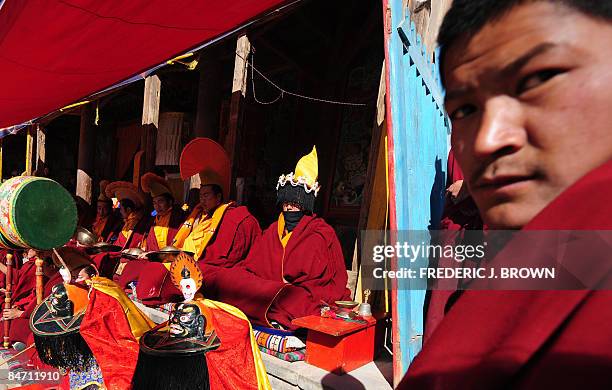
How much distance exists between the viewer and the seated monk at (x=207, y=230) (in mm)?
4211

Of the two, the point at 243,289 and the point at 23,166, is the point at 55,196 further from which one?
the point at 23,166

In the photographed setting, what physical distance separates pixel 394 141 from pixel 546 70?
5.09 ft

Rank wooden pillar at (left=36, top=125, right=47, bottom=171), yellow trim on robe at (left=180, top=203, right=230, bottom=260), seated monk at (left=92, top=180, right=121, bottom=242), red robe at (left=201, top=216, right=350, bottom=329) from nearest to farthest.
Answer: red robe at (left=201, top=216, right=350, bottom=329) → yellow trim on robe at (left=180, top=203, right=230, bottom=260) → seated monk at (left=92, top=180, right=121, bottom=242) → wooden pillar at (left=36, top=125, right=47, bottom=171)

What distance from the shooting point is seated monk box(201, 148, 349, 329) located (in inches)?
128

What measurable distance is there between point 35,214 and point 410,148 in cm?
260

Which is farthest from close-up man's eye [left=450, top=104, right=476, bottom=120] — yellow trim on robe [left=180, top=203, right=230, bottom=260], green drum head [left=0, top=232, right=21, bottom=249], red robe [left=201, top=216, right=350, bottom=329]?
yellow trim on robe [left=180, top=203, right=230, bottom=260]

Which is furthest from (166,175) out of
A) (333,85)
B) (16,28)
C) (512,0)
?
(512,0)

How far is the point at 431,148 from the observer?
2.70 m

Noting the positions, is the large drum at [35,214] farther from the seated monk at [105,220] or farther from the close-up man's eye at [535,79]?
the seated monk at [105,220]

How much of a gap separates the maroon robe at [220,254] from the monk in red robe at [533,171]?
13.2 ft

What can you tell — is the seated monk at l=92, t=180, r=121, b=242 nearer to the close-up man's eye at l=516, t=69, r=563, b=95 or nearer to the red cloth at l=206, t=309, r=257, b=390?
the red cloth at l=206, t=309, r=257, b=390

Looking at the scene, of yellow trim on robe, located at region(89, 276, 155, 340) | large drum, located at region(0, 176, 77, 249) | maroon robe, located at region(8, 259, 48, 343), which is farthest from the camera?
maroon robe, located at region(8, 259, 48, 343)

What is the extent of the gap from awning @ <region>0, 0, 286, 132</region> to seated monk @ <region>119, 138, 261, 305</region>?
122 cm

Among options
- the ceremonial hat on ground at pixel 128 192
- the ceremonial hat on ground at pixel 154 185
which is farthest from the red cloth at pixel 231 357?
the ceremonial hat on ground at pixel 128 192
